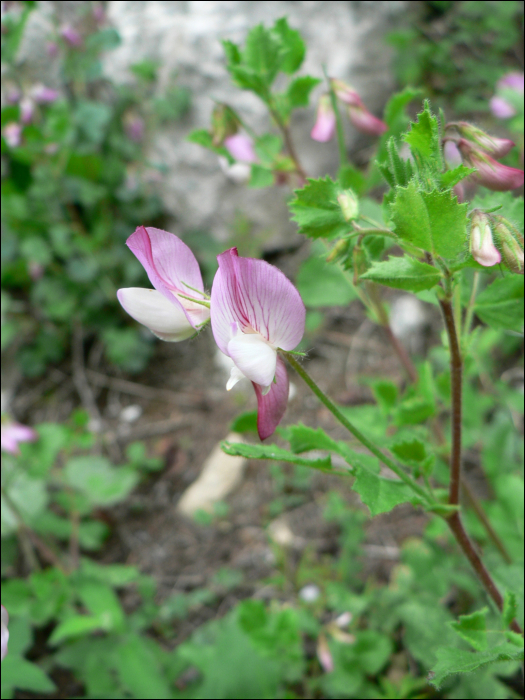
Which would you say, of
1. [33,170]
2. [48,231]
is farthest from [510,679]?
[33,170]

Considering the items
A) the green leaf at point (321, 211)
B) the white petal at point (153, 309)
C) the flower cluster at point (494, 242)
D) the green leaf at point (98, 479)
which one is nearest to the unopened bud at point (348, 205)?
the green leaf at point (321, 211)

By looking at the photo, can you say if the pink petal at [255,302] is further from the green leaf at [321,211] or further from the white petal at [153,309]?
the green leaf at [321,211]

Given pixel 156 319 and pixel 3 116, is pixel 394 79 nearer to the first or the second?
pixel 3 116

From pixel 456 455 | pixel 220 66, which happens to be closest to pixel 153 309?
pixel 456 455

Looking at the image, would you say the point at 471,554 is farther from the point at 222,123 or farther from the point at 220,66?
the point at 220,66

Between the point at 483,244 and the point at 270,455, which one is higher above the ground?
the point at 483,244
